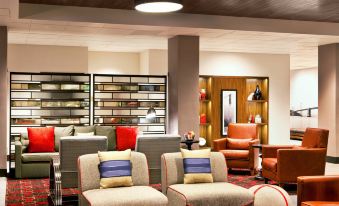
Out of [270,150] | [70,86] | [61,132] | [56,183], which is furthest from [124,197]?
[70,86]

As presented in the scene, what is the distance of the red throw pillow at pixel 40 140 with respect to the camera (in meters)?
9.32

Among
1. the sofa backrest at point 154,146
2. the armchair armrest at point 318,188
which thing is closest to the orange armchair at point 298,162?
the sofa backrest at point 154,146

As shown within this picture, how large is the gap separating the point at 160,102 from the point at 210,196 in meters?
5.80

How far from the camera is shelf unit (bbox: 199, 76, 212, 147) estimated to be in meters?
12.5

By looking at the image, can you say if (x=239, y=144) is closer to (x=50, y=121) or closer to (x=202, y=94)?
(x=202, y=94)

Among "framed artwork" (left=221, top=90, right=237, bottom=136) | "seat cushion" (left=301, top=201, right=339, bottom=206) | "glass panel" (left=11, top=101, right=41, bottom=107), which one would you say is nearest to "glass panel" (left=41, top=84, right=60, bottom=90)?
"glass panel" (left=11, top=101, right=41, bottom=107)

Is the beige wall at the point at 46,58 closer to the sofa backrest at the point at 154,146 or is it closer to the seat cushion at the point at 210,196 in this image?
the sofa backrest at the point at 154,146

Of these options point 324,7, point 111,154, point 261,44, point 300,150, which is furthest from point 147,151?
point 261,44

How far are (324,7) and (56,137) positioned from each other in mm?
5483

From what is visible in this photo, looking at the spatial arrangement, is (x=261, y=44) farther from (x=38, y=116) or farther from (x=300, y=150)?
(x=38, y=116)

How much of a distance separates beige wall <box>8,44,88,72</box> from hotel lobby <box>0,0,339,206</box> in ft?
0.08

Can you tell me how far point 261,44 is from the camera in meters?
11.2

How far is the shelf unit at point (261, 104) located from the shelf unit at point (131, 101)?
3.04 metres

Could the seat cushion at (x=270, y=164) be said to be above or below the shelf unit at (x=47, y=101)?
below
